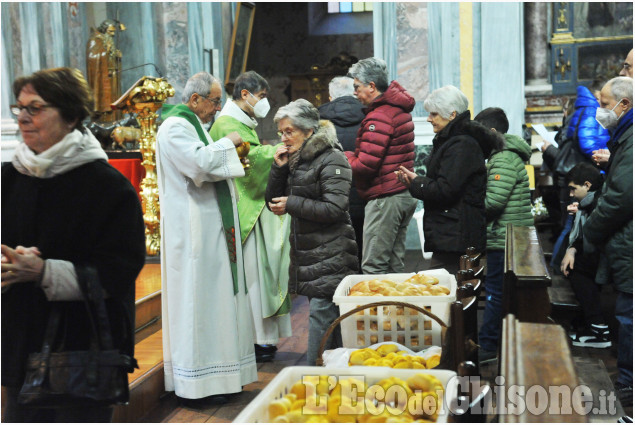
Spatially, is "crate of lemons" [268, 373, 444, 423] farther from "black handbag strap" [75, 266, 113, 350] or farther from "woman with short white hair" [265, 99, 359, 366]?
"woman with short white hair" [265, 99, 359, 366]

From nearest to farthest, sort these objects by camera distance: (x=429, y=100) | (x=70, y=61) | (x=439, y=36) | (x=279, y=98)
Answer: (x=429, y=100) < (x=439, y=36) < (x=70, y=61) < (x=279, y=98)

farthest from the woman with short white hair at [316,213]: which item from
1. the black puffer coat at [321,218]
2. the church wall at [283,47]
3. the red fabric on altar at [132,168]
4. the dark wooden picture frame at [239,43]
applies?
the church wall at [283,47]

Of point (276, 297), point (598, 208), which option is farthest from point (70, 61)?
point (598, 208)

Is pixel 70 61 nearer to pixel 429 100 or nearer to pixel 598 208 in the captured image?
pixel 429 100

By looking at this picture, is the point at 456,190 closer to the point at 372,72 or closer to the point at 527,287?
the point at 372,72

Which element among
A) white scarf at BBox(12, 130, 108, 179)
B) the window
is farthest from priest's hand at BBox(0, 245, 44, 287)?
the window

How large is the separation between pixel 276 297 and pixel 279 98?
1281cm

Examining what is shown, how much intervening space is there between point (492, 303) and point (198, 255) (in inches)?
79.0

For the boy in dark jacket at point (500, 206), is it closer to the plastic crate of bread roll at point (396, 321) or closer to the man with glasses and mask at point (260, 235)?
the man with glasses and mask at point (260, 235)

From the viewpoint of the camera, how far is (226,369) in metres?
4.05

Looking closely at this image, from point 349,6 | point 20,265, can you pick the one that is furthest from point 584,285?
point 349,6

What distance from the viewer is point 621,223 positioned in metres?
3.93

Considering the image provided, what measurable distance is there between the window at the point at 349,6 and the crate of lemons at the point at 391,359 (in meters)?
15.0

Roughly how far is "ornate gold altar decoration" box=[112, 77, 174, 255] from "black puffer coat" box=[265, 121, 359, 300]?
3052mm
